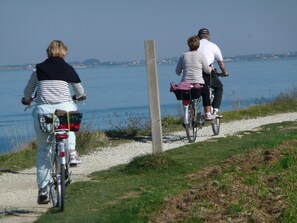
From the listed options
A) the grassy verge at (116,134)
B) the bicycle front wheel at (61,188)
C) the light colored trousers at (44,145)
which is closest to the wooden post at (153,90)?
the grassy verge at (116,134)

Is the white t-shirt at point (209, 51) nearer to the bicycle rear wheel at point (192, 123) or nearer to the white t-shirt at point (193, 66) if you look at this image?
the white t-shirt at point (193, 66)

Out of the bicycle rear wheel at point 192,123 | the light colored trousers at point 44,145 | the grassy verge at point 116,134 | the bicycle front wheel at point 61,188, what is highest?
the light colored trousers at point 44,145

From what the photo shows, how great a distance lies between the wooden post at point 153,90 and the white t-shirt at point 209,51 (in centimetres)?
354

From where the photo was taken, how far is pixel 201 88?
15.2 metres

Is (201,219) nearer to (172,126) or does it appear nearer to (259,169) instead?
(259,169)

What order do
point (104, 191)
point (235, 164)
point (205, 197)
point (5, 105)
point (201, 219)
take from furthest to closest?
point (5, 105) < point (235, 164) < point (104, 191) < point (205, 197) < point (201, 219)

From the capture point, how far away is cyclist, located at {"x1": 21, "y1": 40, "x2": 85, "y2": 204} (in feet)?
28.5

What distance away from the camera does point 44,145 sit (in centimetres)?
880

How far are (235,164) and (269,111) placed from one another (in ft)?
35.6

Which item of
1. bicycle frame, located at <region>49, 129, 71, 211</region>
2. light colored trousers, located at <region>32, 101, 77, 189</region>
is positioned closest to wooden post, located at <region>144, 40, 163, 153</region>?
light colored trousers, located at <region>32, 101, 77, 189</region>

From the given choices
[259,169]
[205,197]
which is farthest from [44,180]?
[259,169]

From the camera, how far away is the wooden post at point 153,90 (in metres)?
12.3

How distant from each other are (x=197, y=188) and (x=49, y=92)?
193 centimetres

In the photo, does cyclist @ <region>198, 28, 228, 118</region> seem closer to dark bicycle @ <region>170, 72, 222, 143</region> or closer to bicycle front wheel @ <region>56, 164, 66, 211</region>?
dark bicycle @ <region>170, 72, 222, 143</region>
